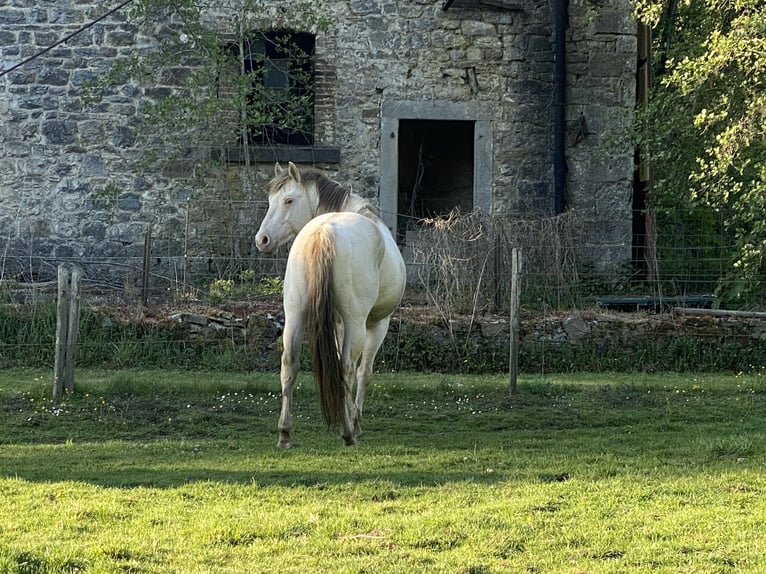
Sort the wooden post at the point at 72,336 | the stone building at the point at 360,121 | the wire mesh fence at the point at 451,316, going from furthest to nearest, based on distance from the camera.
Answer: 1. the stone building at the point at 360,121
2. the wire mesh fence at the point at 451,316
3. the wooden post at the point at 72,336

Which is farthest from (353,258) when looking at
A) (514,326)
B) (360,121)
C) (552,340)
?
(360,121)

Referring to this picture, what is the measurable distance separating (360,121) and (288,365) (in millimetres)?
8777

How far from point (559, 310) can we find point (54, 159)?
7654 millimetres

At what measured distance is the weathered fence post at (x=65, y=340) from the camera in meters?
9.36

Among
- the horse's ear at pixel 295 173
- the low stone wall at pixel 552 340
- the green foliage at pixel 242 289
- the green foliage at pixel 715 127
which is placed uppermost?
the green foliage at pixel 715 127

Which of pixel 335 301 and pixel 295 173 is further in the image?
pixel 295 173

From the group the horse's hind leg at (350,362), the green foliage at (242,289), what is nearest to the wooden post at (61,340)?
the green foliage at (242,289)

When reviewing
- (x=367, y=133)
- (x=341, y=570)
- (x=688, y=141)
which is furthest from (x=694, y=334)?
(x=341, y=570)

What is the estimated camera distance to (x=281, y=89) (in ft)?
49.0

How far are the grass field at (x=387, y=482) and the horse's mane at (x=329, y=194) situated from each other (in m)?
1.79

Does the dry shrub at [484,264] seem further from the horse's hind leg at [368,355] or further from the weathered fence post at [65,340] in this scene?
the weathered fence post at [65,340]

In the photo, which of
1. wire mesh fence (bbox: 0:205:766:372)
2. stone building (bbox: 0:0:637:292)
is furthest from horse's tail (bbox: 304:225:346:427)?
stone building (bbox: 0:0:637:292)

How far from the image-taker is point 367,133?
15508mm

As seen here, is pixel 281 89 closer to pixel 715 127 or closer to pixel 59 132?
pixel 59 132
